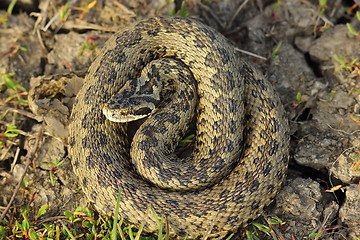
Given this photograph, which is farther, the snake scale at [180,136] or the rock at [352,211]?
the rock at [352,211]

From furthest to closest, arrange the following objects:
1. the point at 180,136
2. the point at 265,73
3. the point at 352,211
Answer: the point at 265,73
the point at 180,136
the point at 352,211

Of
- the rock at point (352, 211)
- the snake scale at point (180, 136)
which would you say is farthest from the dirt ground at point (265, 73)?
the snake scale at point (180, 136)

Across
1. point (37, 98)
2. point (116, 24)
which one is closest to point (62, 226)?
point (37, 98)

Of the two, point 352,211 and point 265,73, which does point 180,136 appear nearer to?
point 265,73

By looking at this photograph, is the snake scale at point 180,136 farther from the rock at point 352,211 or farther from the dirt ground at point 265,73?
the rock at point 352,211

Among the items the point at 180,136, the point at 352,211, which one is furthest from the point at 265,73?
the point at 352,211

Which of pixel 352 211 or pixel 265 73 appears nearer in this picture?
pixel 352 211
